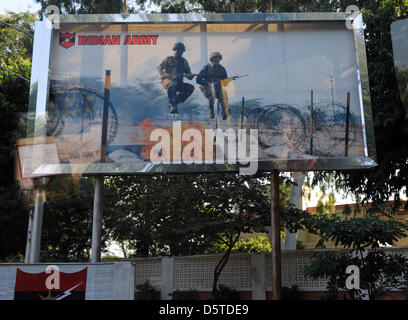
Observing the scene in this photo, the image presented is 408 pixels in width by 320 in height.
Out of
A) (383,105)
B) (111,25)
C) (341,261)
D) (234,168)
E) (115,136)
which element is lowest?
(341,261)

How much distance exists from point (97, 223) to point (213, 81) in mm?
3837

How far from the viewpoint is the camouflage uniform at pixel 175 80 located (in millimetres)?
10320

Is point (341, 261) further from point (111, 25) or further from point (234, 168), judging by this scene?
point (111, 25)

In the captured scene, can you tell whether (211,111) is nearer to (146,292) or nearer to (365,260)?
(365,260)

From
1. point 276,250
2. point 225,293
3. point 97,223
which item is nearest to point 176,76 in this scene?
point 97,223

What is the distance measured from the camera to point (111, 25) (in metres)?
10.7

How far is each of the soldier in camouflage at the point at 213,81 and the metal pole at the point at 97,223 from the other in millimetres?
2800

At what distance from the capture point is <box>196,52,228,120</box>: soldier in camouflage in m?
10.3

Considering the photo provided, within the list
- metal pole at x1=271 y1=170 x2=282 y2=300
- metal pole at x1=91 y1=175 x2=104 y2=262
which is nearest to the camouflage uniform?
metal pole at x1=91 y1=175 x2=104 y2=262

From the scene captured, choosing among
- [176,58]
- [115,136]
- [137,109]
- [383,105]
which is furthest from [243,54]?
[383,105]

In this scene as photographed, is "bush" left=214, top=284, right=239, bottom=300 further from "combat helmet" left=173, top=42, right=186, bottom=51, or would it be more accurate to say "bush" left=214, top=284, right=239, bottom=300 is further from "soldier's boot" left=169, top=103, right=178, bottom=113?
"combat helmet" left=173, top=42, right=186, bottom=51

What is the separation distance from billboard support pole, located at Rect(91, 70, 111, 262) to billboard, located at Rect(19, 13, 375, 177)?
0.10 ft
